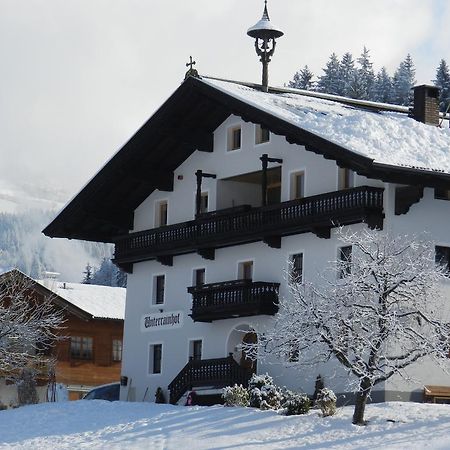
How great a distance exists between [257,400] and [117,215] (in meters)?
16.5

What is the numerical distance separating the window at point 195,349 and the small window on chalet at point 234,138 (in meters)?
7.14

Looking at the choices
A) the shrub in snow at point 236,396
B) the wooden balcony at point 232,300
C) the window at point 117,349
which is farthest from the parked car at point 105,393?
the shrub in snow at point 236,396

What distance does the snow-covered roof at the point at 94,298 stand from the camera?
7181 centimetres

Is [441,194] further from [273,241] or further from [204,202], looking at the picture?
[204,202]

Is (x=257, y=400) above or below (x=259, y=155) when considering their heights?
below

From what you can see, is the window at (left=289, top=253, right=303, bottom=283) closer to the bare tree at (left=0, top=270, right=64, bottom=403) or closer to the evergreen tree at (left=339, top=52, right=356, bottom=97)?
the bare tree at (left=0, top=270, right=64, bottom=403)

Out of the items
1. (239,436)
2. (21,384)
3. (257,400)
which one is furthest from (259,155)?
(21,384)

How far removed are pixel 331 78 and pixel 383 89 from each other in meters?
4.90

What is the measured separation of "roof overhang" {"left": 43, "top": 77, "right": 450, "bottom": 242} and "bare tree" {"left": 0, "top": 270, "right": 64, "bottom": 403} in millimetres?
4775

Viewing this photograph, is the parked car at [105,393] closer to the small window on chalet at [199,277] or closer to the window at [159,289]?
the window at [159,289]

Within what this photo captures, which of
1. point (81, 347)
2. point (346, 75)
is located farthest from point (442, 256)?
point (346, 75)

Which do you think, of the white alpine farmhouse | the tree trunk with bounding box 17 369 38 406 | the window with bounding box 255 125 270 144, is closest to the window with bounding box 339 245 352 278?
the white alpine farmhouse

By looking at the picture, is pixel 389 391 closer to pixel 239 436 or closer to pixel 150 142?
pixel 239 436

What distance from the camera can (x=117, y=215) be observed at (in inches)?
2350
